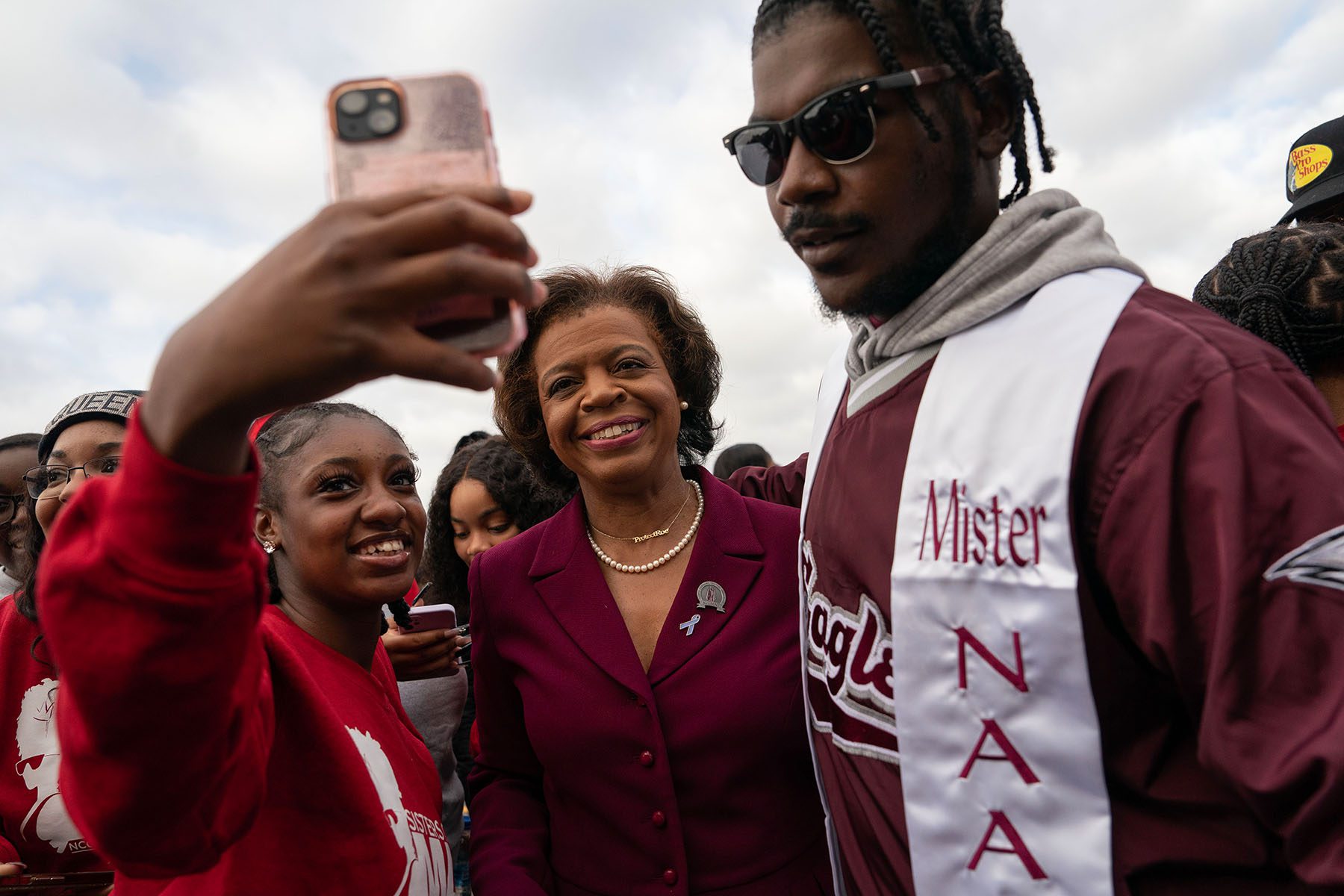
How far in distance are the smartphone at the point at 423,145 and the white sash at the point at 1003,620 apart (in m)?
0.83

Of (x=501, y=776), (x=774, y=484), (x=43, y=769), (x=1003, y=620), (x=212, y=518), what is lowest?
(x=501, y=776)

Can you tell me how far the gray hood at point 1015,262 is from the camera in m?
1.45

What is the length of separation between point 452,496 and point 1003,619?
354 cm

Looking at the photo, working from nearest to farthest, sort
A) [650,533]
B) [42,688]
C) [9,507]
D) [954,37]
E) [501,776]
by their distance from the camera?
[954,37] < [501,776] < [650,533] < [42,688] < [9,507]

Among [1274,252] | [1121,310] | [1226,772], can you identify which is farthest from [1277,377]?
[1274,252]

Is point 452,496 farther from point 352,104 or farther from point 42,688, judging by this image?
point 352,104

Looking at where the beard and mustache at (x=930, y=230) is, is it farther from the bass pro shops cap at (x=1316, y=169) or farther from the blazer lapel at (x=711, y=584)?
the bass pro shops cap at (x=1316, y=169)

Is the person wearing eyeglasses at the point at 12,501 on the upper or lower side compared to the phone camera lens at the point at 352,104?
upper

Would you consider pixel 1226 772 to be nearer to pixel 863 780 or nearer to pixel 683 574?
pixel 863 780

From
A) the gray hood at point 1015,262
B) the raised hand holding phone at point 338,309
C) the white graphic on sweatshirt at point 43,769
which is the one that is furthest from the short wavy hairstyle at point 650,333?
the raised hand holding phone at point 338,309

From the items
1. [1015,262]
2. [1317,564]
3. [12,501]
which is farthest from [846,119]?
[12,501]

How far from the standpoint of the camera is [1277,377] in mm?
1153

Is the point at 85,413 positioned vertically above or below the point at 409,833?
above

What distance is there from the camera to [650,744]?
2.20 metres
